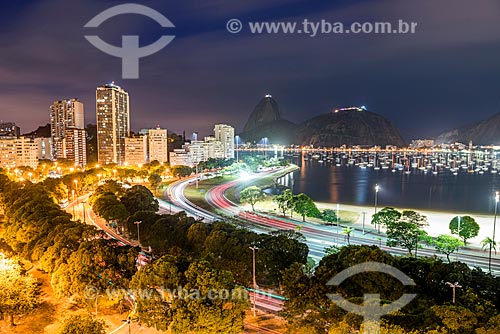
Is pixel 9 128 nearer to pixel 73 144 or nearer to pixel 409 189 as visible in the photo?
pixel 73 144

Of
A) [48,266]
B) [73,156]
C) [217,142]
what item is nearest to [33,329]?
[48,266]

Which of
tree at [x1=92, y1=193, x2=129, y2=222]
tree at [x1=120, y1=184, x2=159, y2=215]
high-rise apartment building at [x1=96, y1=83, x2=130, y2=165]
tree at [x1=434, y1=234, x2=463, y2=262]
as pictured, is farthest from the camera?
high-rise apartment building at [x1=96, y1=83, x2=130, y2=165]

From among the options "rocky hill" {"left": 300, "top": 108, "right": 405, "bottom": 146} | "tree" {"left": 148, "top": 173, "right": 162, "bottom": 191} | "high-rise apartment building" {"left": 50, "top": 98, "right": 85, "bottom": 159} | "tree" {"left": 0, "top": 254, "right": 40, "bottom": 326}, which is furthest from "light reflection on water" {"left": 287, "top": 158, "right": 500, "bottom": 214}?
"rocky hill" {"left": 300, "top": 108, "right": 405, "bottom": 146}

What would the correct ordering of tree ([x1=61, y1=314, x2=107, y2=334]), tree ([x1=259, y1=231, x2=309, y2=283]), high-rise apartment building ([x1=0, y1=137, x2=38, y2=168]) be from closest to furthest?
1. tree ([x1=61, y1=314, x2=107, y2=334])
2. tree ([x1=259, y1=231, x2=309, y2=283])
3. high-rise apartment building ([x1=0, y1=137, x2=38, y2=168])

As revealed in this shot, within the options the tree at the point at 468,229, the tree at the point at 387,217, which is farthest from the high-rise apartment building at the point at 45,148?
the tree at the point at 468,229

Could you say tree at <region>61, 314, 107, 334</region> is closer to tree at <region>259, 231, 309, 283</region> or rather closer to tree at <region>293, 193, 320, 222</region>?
tree at <region>259, 231, 309, 283</region>

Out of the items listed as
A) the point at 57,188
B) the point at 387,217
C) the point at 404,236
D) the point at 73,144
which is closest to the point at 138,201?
the point at 57,188

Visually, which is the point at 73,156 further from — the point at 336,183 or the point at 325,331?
the point at 325,331
